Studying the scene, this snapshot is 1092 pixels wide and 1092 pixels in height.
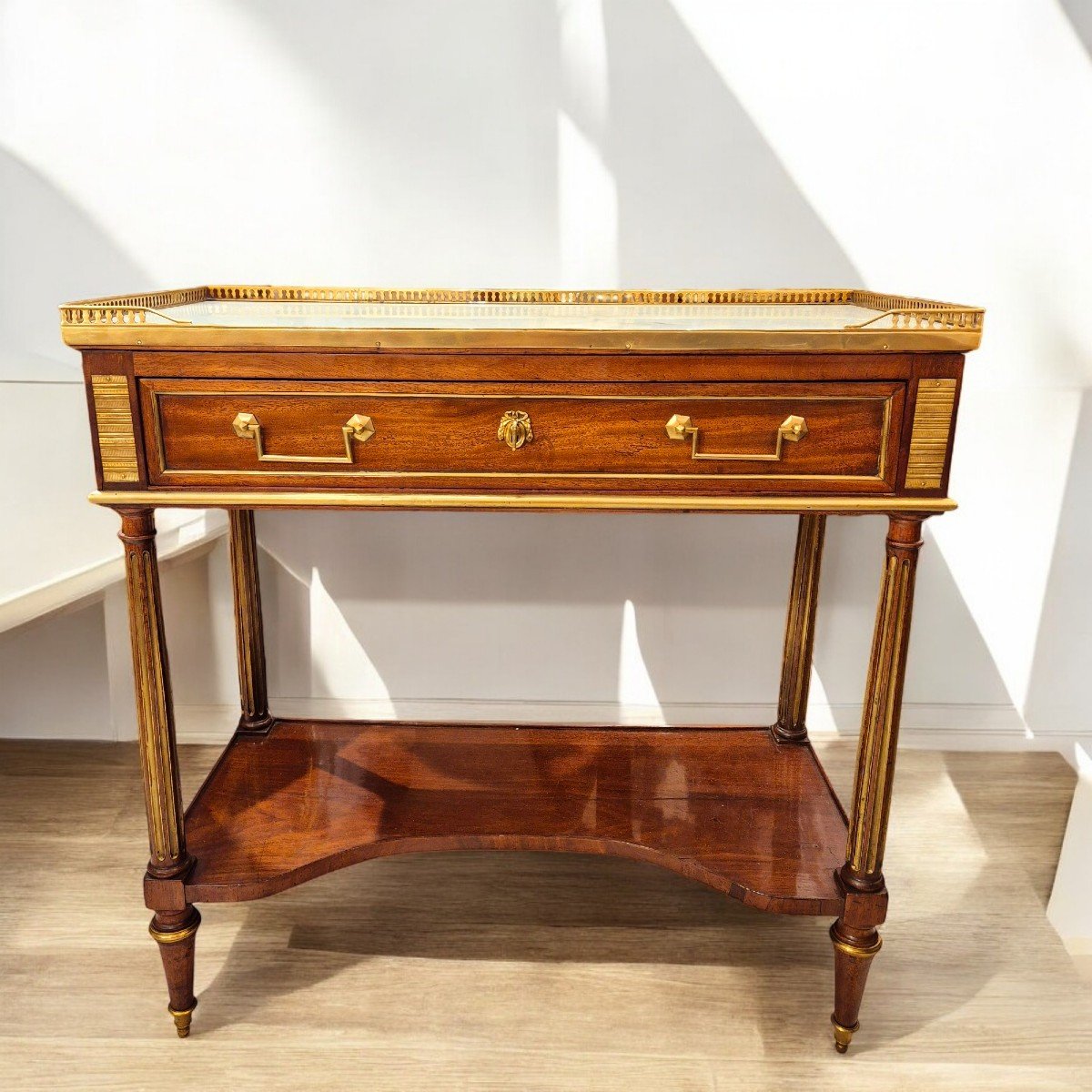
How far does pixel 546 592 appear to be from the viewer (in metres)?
1.94

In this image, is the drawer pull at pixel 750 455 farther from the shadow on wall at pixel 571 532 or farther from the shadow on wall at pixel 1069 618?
Answer: the shadow on wall at pixel 1069 618

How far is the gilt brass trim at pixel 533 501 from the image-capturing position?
113 centimetres

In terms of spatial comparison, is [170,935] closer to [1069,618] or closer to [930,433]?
[930,433]

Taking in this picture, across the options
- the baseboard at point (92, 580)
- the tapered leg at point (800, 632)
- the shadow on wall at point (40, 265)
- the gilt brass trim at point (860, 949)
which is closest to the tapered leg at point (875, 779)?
the gilt brass trim at point (860, 949)

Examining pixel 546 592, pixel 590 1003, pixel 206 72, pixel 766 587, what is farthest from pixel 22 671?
pixel 766 587

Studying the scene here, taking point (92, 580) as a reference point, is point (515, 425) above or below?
above

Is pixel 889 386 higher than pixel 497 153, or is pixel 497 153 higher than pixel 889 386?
pixel 497 153

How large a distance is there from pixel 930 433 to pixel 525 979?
99 centimetres

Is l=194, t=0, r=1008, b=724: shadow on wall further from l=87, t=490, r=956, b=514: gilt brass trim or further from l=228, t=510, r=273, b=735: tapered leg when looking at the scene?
l=87, t=490, r=956, b=514: gilt brass trim

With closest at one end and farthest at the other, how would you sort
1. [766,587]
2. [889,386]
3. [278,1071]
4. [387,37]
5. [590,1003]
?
1. [889,386]
2. [278,1071]
3. [590,1003]
4. [387,37]
5. [766,587]

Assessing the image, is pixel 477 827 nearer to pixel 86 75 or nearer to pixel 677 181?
pixel 677 181

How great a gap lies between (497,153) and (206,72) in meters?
0.55

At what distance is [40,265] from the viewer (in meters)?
1.77

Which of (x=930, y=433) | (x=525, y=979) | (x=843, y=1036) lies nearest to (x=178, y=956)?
(x=525, y=979)
